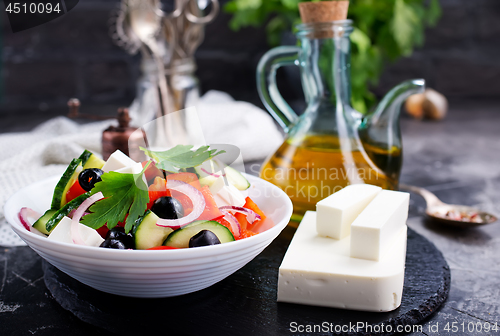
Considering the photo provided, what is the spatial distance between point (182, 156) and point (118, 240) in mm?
162

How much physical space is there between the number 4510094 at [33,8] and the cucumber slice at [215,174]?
1.70 feet

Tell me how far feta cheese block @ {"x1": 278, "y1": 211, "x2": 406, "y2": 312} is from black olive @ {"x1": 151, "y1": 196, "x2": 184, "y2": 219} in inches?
6.2

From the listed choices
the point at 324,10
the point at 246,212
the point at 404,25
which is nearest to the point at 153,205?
the point at 246,212

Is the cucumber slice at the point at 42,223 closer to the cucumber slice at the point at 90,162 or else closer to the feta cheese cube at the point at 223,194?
the cucumber slice at the point at 90,162

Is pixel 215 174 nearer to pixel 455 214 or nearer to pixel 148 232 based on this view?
pixel 148 232

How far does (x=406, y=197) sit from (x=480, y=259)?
0.20 meters

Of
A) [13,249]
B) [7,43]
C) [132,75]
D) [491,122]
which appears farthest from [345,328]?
[7,43]

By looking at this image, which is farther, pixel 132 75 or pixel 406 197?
pixel 132 75

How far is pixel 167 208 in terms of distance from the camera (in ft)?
2.04

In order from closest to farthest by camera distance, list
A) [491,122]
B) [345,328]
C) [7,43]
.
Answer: [345,328]
[491,122]
[7,43]

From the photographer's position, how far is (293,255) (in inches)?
26.3

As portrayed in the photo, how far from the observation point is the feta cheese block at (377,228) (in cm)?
64

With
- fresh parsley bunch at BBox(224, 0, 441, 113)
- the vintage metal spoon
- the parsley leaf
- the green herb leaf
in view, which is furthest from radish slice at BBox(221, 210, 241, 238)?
the green herb leaf

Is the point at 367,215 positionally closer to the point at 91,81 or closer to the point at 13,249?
the point at 13,249
